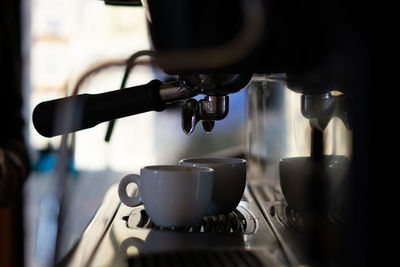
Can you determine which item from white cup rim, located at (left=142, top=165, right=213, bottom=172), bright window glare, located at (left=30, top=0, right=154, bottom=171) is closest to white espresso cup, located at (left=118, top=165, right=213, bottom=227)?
white cup rim, located at (left=142, top=165, right=213, bottom=172)

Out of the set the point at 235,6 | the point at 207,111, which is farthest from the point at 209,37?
the point at 207,111

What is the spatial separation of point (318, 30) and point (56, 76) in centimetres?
209

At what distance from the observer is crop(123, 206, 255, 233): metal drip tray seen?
442 mm

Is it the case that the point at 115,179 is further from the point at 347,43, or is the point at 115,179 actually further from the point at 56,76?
the point at 347,43

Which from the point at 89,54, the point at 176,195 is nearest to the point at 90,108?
the point at 176,195

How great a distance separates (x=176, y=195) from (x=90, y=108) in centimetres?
12

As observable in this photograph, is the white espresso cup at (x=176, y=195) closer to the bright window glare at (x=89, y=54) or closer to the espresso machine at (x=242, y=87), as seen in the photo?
the espresso machine at (x=242, y=87)

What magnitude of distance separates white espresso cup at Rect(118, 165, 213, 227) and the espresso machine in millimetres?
12

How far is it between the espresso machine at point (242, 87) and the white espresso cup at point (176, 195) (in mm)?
12

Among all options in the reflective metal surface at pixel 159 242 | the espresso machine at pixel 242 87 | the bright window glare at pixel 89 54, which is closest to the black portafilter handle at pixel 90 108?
the espresso machine at pixel 242 87

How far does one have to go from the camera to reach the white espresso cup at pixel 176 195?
43 cm

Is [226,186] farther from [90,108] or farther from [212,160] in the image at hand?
[90,108]

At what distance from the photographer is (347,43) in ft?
0.93

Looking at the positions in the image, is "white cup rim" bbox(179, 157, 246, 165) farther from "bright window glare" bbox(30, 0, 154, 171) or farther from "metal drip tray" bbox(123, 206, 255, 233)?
"bright window glare" bbox(30, 0, 154, 171)
